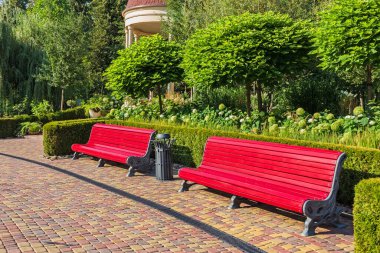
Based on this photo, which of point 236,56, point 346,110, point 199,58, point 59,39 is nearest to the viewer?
point 236,56

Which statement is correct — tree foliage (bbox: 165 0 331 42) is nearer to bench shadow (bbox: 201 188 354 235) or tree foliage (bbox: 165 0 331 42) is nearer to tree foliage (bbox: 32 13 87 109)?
tree foliage (bbox: 32 13 87 109)

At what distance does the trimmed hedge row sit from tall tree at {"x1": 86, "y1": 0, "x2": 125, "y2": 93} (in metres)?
15.2

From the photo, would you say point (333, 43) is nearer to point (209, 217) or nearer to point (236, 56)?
point (236, 56)

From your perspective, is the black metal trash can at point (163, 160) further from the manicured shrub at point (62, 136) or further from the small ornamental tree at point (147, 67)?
the manicured shrub at point (62, 136)

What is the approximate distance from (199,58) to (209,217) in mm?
5910

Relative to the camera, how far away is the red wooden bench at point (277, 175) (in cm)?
531

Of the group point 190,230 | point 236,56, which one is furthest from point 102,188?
point 236,56

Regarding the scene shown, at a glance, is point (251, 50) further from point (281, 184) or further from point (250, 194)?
point (250, 194)

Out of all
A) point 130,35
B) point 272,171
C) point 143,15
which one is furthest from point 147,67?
point 130,35

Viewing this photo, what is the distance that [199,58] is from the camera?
36.7 ft

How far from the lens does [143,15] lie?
90.0ft

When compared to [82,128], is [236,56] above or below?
above

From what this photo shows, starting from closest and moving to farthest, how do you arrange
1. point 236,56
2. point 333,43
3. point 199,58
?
point 333,43
point 236,56
point 199,58

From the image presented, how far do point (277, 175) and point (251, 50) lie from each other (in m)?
4.71
